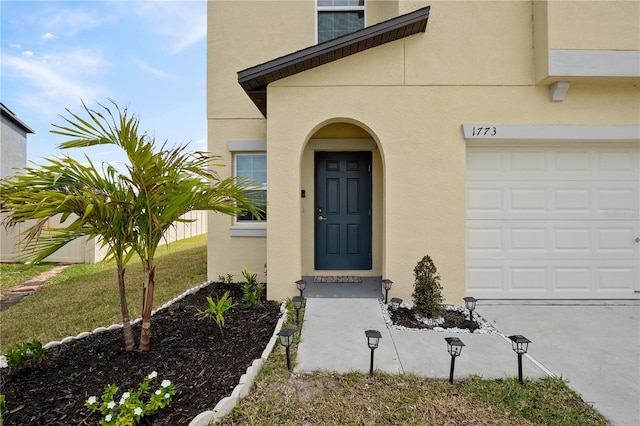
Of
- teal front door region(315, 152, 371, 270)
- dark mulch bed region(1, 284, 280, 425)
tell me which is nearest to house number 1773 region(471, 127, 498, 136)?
teal front door region(315, 152, 371, 270)

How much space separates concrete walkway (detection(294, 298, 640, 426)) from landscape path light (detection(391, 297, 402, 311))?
237 mm

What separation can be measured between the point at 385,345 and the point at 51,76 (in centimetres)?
794

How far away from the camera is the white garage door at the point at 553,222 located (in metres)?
5.09

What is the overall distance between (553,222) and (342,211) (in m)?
3.64

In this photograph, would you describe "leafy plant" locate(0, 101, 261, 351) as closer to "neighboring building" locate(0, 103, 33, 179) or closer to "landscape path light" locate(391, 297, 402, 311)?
"landscape path light" locate(391, 297, 402, 311)

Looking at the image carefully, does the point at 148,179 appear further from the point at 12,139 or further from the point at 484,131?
the point at 12,139

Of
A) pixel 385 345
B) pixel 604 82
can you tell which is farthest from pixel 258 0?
pixel 385 345

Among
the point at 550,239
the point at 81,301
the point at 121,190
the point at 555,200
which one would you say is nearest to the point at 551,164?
the point at 555,200

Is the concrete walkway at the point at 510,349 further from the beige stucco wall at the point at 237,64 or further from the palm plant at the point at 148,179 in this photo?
the beige stucco wall at the point at 237,64

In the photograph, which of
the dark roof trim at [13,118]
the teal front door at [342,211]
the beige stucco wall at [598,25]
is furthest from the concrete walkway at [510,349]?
the dark roof trim at [13,118]

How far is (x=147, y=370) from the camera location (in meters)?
2.84

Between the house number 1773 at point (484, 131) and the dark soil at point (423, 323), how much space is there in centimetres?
279

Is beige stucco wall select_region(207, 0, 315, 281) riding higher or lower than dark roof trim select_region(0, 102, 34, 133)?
lower

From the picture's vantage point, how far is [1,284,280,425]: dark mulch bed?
2.31 metres
